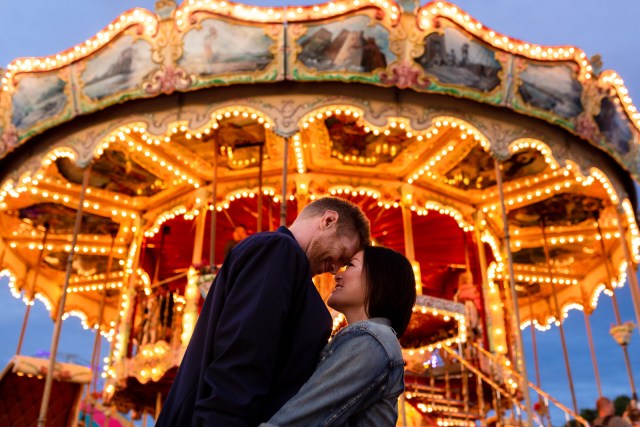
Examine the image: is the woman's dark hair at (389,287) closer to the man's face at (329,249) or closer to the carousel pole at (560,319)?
the man's face at (329,249)

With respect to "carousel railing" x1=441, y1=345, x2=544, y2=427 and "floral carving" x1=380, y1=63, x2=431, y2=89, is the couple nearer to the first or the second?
"floral carving" x1=380, y1=63, x2=431, y2=89

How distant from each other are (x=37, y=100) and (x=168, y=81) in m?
2.84

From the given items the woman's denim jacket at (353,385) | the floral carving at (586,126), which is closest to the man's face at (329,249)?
the woman's denim jacket at (353,385)

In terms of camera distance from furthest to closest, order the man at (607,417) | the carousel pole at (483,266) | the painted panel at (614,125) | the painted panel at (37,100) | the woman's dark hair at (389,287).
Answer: the carousel pole at (483,266)
the painted panel at (614,125)
the painted panel at (37,100)
the man at (607,417)
the woman's dark hair at (389,287)

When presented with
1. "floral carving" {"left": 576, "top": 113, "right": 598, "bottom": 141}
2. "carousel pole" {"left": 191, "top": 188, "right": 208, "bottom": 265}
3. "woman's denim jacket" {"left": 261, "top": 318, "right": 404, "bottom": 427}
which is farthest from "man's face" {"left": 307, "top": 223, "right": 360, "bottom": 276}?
"carousel pole" {"left": 191, "top": 188, "right": 208, "bottom": 265}

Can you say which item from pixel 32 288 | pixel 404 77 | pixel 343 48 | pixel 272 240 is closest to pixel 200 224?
pixel 343 48

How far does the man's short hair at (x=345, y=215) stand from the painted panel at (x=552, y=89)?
9374mm

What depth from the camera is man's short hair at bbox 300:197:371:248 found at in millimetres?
2285

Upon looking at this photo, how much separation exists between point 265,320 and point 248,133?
1014 cm

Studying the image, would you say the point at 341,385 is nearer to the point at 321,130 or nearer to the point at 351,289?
the point at 351,289

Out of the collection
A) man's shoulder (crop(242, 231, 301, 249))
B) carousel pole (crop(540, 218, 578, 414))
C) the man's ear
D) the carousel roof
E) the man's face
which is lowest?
man's shoulder (crop(242, 231, 301, 249))

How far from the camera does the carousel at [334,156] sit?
33.9ft

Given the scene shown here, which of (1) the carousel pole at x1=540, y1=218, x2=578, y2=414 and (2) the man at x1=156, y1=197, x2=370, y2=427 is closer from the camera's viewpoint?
(2) the man at x1=156, y1=197, x2=370, y2=427

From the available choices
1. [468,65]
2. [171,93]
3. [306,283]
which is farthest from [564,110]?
[306,283]
